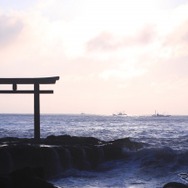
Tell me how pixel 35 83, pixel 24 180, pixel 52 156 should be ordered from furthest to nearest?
pixel 35 83
pixel 52 156
pixel 24 180

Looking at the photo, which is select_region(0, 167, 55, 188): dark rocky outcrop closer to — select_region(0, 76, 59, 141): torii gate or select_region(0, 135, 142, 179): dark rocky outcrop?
select_region(0, 135, 142, 179): dark rocky outcrop

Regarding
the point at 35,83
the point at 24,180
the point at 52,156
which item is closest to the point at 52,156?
the point at 52,156

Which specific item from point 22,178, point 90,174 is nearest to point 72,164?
point 90,174

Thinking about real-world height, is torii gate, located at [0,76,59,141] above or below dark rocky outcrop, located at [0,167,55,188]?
above

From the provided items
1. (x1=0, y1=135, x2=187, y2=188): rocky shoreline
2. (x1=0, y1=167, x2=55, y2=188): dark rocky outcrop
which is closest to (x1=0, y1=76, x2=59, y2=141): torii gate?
(x1=0, y1=135, x2=187, y2=188): rocky shoreline

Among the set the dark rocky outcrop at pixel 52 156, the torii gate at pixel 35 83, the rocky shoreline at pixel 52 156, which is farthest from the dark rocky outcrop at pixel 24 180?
the torii gate at pixel 35 83

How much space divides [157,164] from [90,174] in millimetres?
4249

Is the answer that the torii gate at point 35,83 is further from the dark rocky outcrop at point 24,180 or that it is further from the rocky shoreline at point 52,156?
the dark rocky outcrop at point 24,180

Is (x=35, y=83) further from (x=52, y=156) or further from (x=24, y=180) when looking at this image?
(x=24, y=180)

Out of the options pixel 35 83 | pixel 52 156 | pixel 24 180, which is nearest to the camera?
pixel 24 180

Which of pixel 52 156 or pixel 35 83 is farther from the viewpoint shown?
pixel 35 83

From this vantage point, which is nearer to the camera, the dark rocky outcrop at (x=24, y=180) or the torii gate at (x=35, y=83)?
the dark rocky outcrop at (x=24, y=180)

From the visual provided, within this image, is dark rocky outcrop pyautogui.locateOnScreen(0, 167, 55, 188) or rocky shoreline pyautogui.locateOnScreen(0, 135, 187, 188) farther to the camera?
rocky shoreline pyautogui.locateOnScreen(0, 135, 187, 188)

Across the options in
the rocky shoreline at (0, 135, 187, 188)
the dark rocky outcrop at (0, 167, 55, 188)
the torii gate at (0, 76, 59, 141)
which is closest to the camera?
the dark rocky outcrop at (0, 167, 55, 188)
